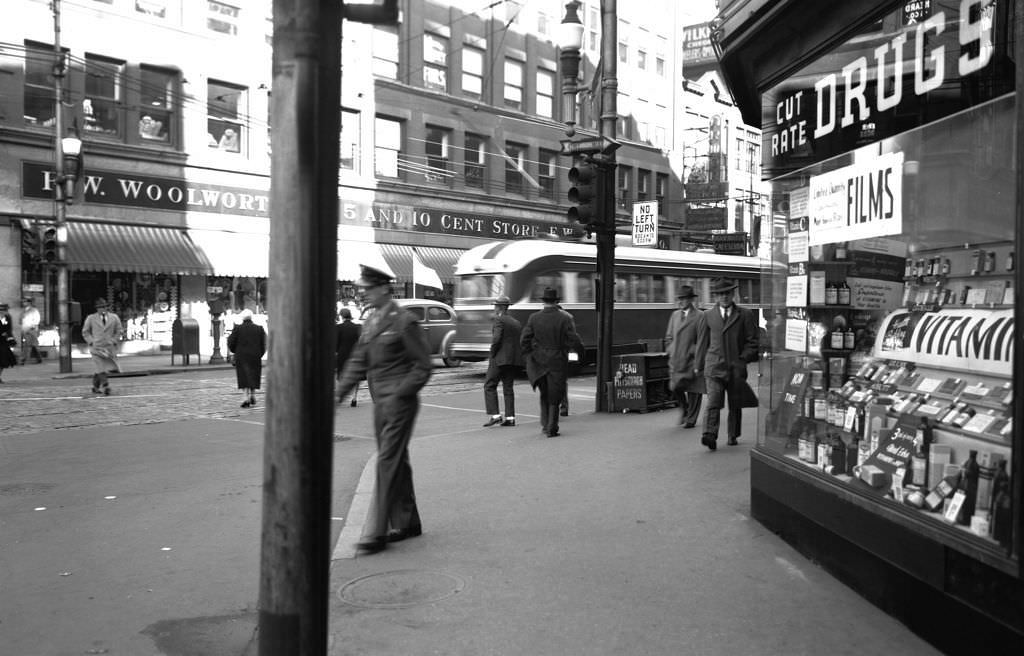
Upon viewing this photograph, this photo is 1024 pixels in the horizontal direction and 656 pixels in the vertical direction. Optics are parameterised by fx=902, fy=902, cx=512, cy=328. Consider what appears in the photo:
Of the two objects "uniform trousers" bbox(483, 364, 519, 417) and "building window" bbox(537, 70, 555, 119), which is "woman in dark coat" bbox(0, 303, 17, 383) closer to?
"uniform trousers" bbox(483, 364, 519, 417)

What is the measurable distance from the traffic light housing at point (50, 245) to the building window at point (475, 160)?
17.7m

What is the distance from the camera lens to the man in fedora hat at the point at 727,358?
9844 millimetres

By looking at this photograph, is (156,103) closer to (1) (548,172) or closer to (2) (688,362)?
(1) (548,172)

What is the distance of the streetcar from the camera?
2142cm

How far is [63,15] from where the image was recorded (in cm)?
2548

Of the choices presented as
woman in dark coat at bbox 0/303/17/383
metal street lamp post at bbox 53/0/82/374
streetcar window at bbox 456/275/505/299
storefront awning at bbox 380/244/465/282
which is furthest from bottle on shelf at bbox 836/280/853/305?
storefront awning at bbox 380/244/465/282

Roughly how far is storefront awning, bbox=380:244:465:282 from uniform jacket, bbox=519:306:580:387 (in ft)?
68.8

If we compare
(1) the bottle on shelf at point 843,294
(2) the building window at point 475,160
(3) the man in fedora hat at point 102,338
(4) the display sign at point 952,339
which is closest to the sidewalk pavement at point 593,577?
(4) the display sign at point 952,339

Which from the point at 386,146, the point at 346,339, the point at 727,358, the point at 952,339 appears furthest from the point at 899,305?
the point at 386,146

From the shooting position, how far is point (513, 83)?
125 feet

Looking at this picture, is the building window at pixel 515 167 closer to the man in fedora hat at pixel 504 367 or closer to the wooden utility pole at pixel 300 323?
the man in fedora hat at pixel 504 367

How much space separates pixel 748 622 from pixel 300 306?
123 inches

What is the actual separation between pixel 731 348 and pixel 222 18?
80.8 feet

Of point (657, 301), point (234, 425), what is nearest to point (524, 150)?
point (657, 301)
